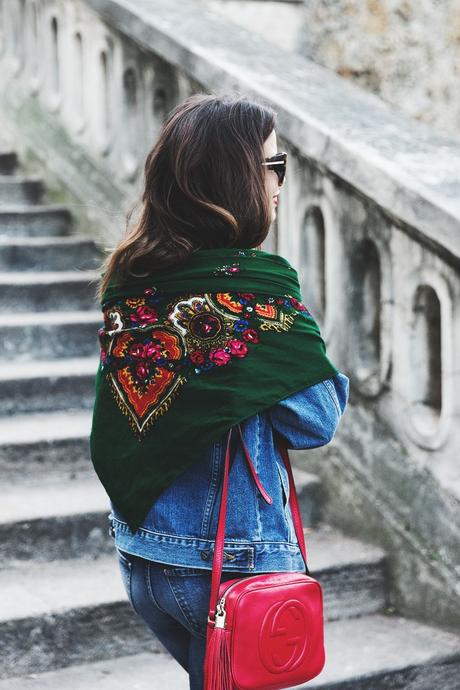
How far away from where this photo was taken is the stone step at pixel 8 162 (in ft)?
19.2

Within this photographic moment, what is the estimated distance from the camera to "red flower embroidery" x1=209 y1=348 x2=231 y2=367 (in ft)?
6.45

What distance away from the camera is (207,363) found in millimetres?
1975

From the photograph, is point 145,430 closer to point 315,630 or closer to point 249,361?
point 249,361

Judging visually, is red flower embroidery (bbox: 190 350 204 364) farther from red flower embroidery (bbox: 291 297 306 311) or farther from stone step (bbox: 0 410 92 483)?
stone step (bbox: 0 410 92 483)

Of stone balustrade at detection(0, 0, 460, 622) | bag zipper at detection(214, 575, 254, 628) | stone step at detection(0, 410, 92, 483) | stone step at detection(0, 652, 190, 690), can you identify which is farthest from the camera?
stone step at detection(0, 410, 92, 483)

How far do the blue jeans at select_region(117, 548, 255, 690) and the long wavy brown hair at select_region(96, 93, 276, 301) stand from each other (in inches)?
23.1

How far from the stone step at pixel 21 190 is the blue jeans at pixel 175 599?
12.3ft

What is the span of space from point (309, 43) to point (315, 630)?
178 inches

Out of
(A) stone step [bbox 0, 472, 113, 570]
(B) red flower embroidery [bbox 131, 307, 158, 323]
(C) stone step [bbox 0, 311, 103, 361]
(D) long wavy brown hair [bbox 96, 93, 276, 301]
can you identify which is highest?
(D) long wavy brown hair [bbox 96, 93, 276, 301]

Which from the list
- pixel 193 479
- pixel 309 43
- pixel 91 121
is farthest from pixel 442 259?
pixel 309 43

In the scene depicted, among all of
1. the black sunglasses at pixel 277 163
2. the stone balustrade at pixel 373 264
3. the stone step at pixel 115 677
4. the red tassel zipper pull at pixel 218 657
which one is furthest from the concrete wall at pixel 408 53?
the red tassel zipper pull at pixel 218 657

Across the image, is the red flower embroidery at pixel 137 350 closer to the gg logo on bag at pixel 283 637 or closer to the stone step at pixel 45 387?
the gg logo on bag at pixel 283 637

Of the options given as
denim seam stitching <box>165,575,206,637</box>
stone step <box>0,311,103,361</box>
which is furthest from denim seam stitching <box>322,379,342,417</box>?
stone step <box>0,311,103,361</box>

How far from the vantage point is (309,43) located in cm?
593
